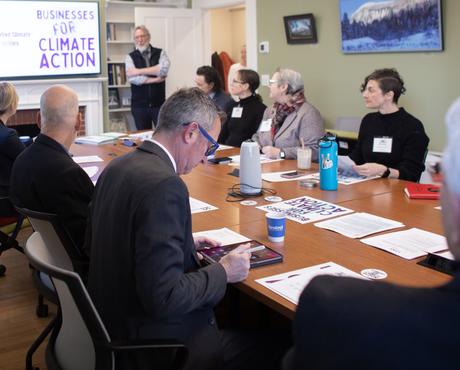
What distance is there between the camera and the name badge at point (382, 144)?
3.55 m

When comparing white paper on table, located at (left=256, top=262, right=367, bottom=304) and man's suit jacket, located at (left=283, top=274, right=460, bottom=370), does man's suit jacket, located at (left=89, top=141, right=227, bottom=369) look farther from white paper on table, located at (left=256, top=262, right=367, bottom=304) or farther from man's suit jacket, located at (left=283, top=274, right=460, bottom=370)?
man's suit jacket, located at (left=283, top=274, right=460, bottom=370)

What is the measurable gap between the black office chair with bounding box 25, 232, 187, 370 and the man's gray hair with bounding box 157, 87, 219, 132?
55cm

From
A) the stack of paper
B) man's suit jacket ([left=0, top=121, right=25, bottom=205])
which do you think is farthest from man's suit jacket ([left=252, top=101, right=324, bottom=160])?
man's suit jacket ([left=0, top=121, right=25, bottom=205])

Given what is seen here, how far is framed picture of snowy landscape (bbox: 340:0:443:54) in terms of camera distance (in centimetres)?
461

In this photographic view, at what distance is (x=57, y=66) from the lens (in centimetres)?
700

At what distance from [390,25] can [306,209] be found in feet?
9.90

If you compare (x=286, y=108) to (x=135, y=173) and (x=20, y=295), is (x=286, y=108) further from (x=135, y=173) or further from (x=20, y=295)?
(x=135, y=173)

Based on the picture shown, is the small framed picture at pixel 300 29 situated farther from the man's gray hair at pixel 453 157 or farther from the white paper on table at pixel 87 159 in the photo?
the man's gray hair at pixel 453 157

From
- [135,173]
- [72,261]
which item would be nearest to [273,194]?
[72,261]

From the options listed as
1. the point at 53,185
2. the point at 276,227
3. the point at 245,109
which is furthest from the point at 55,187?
the point at 245,109

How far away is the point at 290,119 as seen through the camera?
420 cm

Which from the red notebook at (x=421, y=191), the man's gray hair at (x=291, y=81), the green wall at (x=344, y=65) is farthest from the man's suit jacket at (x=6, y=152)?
the green wall at (x=344, y=65)

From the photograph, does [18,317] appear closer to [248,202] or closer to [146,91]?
[248,202]

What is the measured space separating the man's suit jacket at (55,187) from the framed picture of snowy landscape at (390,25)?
11.0 ft
